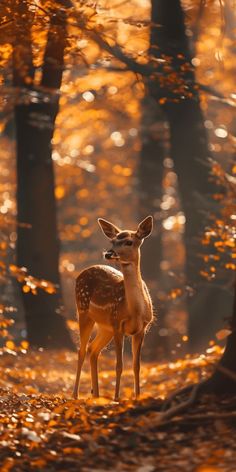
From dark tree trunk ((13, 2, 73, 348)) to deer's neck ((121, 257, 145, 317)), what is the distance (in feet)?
23.1

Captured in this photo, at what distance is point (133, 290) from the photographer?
11750 millimetres

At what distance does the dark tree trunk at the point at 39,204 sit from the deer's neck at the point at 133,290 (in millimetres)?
7045

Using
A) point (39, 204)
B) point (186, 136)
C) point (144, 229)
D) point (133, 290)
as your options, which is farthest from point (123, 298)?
point (186, 136)

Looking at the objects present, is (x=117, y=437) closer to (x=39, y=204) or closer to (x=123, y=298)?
(x=123, y=298)

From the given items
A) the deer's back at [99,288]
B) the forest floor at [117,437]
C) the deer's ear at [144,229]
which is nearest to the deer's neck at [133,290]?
the deer's back at [99,288]

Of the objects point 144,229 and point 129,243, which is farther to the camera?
point 144,229

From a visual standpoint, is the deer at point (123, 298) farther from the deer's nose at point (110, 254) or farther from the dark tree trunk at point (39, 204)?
the dark tree trunk at point (39, 204)

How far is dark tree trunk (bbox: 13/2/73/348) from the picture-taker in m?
18.7

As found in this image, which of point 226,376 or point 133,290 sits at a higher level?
point 133,290

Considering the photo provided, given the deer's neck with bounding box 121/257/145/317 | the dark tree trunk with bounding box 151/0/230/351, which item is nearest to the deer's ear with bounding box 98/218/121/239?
the deer's neck with bounding box 121/257/145/317

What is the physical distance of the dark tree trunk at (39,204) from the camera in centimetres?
1869

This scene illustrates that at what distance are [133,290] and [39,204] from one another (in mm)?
8280

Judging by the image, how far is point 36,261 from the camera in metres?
19.4

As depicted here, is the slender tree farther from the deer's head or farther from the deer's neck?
the deer's neck
